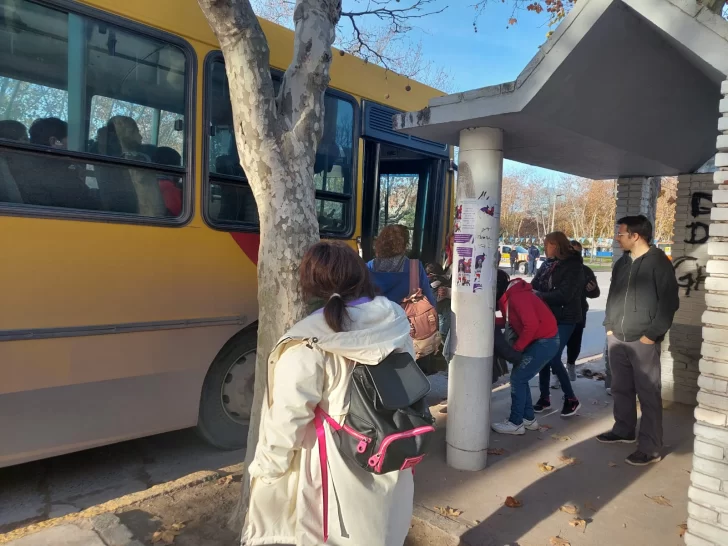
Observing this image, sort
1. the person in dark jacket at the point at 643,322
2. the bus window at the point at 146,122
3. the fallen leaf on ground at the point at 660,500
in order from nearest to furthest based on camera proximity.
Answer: the bus window at the point at 146,122, the fallen leaf on ground at the point at 660,500, the person in dark jacket at the point at 643,322

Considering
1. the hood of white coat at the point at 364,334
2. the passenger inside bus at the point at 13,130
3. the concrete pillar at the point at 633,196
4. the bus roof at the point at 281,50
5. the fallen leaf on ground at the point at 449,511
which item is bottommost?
the fallen leaf on ground at the point at 449,511

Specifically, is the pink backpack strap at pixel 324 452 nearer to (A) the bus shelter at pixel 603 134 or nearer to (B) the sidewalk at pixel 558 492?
(B) the sidewalk at pixel 558 492

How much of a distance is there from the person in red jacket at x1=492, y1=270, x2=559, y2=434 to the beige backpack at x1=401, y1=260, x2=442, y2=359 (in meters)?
0.67

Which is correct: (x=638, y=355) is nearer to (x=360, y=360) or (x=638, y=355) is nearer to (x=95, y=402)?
(x=360, y=360)

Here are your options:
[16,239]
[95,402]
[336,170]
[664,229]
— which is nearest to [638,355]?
[336,170]

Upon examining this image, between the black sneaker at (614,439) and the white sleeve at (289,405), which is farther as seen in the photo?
the black sneaker at (614,439)

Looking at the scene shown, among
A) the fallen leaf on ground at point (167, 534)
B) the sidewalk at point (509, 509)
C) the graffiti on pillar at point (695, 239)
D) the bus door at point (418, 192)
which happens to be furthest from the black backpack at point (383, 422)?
the graffiti on pillar at point (695, 239)

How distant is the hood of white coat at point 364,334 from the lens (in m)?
1.93

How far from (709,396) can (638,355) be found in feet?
5.24

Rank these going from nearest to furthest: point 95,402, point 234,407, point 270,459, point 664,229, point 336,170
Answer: point 270,459 < point 95,402 < point 234,407 < point 336,170 < point 664,229

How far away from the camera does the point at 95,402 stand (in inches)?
140

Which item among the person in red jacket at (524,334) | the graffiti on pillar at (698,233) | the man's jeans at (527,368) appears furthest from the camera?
the graffiti on pillar at (698,233)

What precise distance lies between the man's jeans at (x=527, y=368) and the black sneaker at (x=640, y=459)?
A: 0.92m

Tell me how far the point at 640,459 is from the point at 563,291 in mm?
1694
